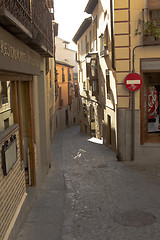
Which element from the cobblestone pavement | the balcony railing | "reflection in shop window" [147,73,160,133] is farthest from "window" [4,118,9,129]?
"reflection in shop window" [147,73,160,133]

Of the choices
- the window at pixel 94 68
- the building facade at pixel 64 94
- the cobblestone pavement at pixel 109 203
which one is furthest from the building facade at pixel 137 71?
the building facade at pixel 64 94

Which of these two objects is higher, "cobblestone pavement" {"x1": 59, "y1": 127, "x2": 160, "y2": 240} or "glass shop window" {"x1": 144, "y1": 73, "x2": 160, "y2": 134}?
"glass shop window" {"x1": 144, "y1": 73, "x2": 160, "y2": 134}

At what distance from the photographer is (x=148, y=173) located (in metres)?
11.4

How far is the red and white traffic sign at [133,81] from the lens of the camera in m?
12.5

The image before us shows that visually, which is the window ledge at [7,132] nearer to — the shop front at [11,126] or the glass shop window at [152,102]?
A: the shop front at [11,126]

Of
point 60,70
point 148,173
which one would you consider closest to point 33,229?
point 148,173

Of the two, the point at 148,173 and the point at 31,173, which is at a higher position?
the point at 31,173

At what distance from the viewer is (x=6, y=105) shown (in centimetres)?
655

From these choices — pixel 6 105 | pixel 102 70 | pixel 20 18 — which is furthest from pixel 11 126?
pixel 102 70

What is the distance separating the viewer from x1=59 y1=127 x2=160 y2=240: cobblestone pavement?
22.8 ft

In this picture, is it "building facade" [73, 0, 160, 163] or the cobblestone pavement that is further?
"building facade" [73, 0, 160, 163]

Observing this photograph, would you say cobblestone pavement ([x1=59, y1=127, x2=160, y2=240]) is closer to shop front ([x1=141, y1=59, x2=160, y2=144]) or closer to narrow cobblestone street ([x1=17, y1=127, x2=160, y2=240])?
narrow cobblestone street ([x1=17, y1=127, x2=160, y2=240])

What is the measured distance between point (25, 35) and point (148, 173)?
7.36 m

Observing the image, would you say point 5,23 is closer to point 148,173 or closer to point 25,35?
point 25,35
